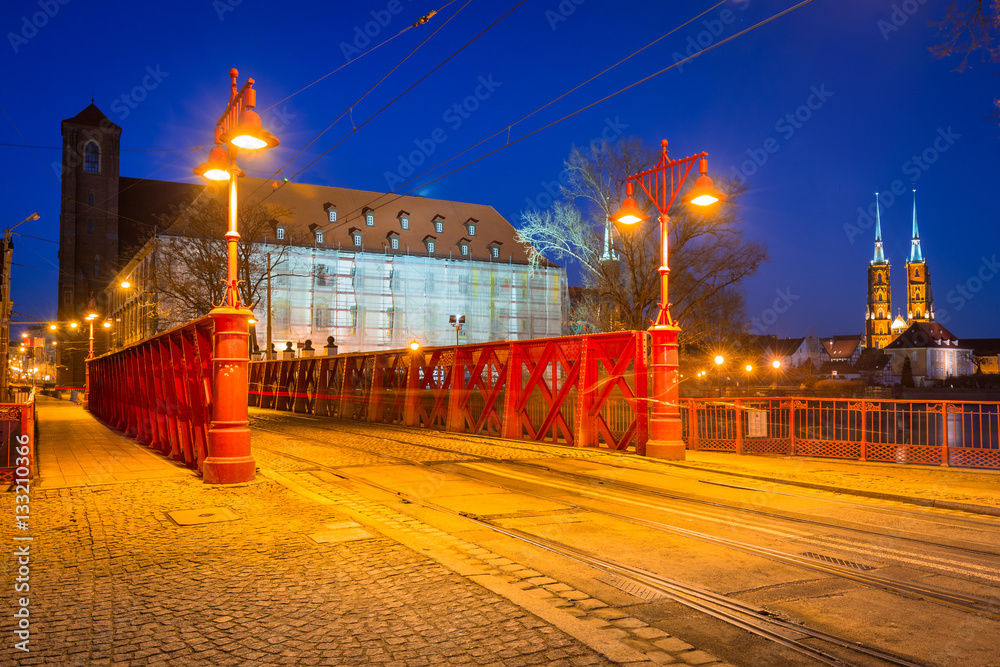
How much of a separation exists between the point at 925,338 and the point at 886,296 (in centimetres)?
5290

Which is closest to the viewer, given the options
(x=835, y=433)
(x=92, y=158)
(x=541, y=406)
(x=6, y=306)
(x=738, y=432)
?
(x=738, y=432)

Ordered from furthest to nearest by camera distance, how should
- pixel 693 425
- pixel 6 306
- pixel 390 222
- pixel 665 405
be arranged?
pixel 390 222 → pixel 6 306 → pixel 693 425 → pixel 665 405

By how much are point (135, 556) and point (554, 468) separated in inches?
292

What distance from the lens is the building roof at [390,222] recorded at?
69750 mm

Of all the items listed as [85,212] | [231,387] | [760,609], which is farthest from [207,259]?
[85,212]

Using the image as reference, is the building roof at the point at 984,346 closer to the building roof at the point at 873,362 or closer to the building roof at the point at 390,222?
the building roof at the point at 873,362

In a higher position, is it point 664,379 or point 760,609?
point 664,379

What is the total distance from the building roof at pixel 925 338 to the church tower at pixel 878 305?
119ft

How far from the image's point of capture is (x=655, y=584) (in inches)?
216

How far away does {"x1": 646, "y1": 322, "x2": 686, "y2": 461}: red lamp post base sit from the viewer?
547 inches

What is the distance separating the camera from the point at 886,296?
525 feet

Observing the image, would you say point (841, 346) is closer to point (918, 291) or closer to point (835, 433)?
point (918, 291)

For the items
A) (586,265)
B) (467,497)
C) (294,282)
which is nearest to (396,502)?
(467,497)

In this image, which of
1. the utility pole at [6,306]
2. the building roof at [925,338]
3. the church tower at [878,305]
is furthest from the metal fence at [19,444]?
the church tower at [878,305]
